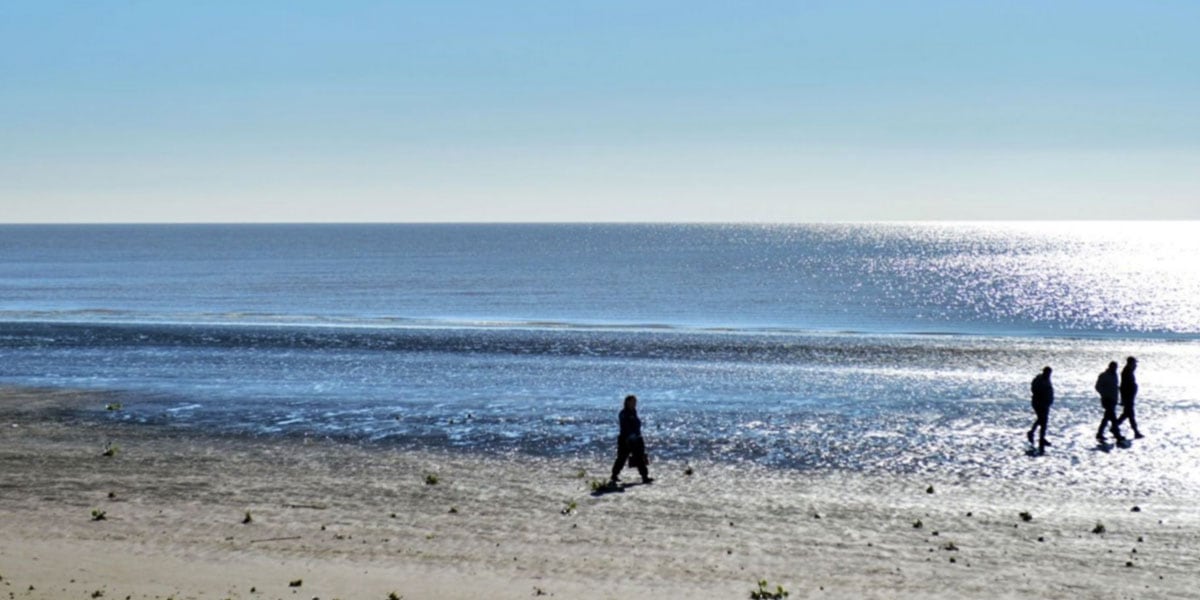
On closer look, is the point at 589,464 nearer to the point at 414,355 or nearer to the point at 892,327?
the point at 414,355

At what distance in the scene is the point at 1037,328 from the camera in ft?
233

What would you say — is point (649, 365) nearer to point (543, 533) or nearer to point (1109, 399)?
point (1109, 399)

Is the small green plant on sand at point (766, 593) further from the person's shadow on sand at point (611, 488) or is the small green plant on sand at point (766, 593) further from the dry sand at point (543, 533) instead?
the person's shadow on sand at point (611, 488)

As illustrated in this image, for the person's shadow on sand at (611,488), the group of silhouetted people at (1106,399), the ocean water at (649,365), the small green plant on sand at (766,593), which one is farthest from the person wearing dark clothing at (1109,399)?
the small green plant on sand at (766,593)

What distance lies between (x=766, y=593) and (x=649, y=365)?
95.3ft

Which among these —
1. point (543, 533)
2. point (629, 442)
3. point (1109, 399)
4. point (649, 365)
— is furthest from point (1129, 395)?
point (649, 365)

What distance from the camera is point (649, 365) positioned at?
44.2 meters

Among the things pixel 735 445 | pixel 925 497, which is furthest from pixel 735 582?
pixel 735 445

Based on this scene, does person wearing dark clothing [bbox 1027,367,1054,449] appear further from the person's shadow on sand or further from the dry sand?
the person's shadow on sand

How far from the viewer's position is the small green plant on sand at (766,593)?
15.2 metres

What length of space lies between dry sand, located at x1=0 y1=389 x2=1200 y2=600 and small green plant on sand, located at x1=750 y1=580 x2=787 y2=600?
236 mm

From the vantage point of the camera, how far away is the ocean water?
27219mm

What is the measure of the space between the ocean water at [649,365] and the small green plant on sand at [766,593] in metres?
9.44

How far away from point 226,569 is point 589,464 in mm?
9407
